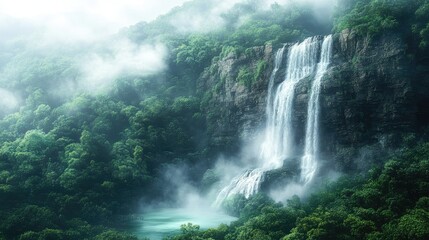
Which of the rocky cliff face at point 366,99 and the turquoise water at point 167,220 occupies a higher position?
the rocky cliff face at point 366,99

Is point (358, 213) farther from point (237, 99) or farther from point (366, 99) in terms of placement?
point (237, 99)

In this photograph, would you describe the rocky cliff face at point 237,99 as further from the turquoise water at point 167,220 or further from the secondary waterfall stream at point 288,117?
the turquoise water at point 167,220

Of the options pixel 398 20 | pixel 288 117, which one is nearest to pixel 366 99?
pixel 288 117

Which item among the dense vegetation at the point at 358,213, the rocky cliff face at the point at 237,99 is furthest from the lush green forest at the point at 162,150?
the rocky cliff face at the point at 237,99

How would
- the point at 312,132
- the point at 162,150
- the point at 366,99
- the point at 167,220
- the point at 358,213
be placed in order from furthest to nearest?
1. the point at 162,150
2. the point at 312,132
3. the point at 167,220
4. the point at 366,99
5. the point at 358,213

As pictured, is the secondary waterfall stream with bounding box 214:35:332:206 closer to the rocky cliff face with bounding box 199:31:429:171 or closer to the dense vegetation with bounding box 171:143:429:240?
the rocky cliff face with bounding box 199:31:429:171
